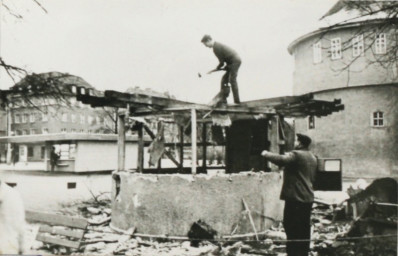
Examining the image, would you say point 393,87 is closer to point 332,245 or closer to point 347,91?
point 347,91

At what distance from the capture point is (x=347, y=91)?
18141mm

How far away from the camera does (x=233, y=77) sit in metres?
8.18

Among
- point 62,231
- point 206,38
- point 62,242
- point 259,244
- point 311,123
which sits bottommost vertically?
point 259,244

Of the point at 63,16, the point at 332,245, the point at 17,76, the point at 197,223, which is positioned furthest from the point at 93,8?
the point at 332,245

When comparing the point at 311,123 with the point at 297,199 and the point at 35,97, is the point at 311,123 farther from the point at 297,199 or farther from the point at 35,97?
the point at 35,97

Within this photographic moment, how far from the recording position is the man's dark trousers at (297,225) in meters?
5.36

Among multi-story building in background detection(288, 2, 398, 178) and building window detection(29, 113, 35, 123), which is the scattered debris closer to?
building window detection(29, 113, 35, 123)

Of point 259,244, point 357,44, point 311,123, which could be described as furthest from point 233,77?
point 311,123

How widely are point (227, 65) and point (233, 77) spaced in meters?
0.27

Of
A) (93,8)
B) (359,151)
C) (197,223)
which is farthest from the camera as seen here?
(359,151)

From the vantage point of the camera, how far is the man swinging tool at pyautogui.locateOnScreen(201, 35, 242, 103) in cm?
778

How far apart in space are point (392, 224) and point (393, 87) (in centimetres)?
1129

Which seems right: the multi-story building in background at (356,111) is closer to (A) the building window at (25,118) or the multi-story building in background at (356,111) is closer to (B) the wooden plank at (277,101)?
(B) the wooden plank at (277,101)

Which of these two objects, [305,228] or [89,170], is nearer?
[305,228]
